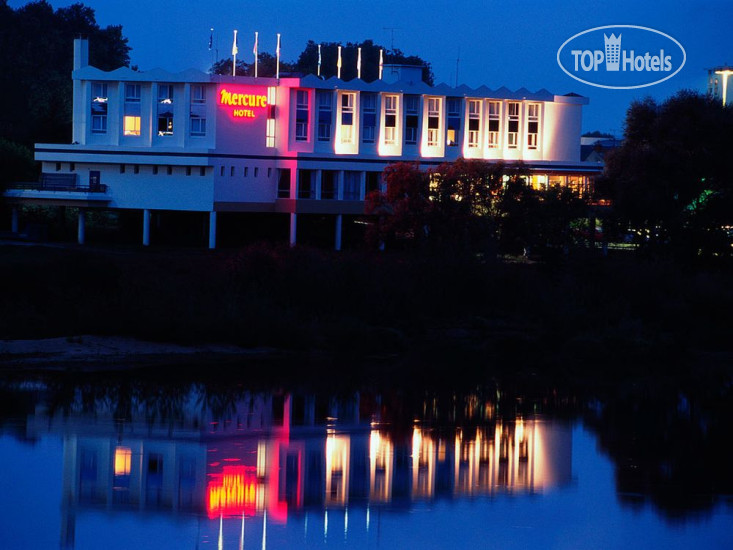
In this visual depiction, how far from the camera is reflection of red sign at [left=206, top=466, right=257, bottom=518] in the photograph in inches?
837

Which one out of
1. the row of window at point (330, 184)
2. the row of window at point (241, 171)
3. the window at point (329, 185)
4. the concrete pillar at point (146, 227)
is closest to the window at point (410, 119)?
the row of window at point (330, 184)

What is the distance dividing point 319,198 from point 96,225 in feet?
47.0

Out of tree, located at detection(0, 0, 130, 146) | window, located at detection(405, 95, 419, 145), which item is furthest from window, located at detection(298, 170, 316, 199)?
tree, located at detection(0, 0, 130, 146)

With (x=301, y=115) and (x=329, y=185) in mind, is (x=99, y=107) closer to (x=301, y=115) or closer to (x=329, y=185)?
(x=301, y=115)

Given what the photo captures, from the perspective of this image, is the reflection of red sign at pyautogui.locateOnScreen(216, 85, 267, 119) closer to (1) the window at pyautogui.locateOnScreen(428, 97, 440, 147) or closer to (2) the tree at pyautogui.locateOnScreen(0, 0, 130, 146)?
(1) the window at pyautogui.locateOnScreen(428, 97, 440, 147)

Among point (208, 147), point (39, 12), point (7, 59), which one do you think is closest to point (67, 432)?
point (208, 147)

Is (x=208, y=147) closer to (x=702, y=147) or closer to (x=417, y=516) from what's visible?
(x=702, y=147)

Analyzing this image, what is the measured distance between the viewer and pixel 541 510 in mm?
22484

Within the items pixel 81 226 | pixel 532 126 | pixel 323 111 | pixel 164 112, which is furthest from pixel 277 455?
pixel 532 126

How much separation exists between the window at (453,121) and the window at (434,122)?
691 mm

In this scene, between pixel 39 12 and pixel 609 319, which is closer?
pixel 609 319

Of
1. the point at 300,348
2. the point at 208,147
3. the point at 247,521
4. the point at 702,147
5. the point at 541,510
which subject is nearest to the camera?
the point at 247,521

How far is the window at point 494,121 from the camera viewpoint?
83.9 metres

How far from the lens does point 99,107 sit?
76.8 m
